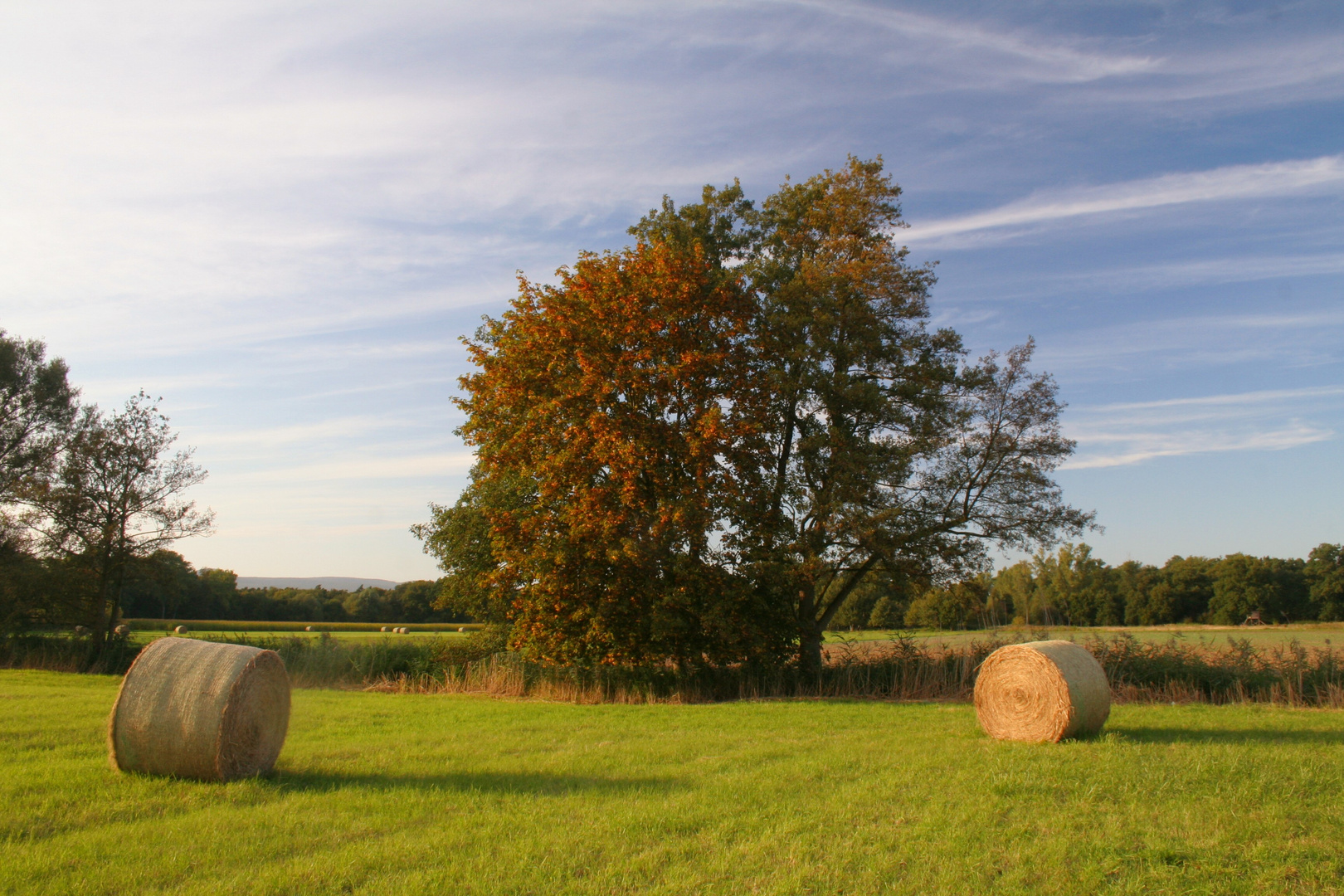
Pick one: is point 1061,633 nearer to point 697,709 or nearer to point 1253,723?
point 1253,723

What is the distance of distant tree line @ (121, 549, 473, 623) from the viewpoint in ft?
217

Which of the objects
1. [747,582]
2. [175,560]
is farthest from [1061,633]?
[175,560]

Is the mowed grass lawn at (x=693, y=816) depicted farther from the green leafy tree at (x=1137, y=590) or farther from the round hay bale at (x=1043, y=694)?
the green leafy tree at (x=1137, y=590)

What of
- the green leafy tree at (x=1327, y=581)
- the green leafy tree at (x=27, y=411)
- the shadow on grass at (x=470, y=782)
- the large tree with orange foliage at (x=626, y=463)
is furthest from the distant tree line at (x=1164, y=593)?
the green leafy tree at (x=27, y=411)

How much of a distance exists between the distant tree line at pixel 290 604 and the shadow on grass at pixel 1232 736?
2280 inches

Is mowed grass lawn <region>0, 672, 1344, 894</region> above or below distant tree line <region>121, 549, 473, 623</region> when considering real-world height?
above

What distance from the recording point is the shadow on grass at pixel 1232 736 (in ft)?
32.1

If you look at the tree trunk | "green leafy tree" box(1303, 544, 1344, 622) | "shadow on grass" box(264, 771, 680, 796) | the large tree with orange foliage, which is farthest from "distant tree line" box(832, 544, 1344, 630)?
"shadow on grass" box(264, 771, 680, 796)

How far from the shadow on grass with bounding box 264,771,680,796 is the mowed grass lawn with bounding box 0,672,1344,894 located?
45 mm

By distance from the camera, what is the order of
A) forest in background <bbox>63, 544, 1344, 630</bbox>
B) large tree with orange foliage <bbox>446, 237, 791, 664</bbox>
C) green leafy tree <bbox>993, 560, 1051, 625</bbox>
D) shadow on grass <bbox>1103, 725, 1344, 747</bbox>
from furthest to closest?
green leafy tree <bbox>993, 560, 1051, 625</bbox> < forest in background <bbox>63, 544, 1344, 630</bbox> < large tree with orange foliage <bbox>446, 237, 791, 664</bbox> < shadow on grass <bbox>1103, 725, 1344, 747</bbox>

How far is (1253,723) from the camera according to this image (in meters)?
11.5

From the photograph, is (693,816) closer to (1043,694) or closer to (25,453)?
(1043,694)

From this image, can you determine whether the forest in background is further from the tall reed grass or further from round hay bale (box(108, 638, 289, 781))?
round hay bale (box(108, 638, 289, 781))

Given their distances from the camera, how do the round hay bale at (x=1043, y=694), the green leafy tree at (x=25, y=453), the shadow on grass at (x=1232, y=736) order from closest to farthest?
1. the shadow on grass at (x=1232, y=736)
2. the round hay bale at (x=1043, y=694)
3. the green leafy tree at (x=25, y=453)
